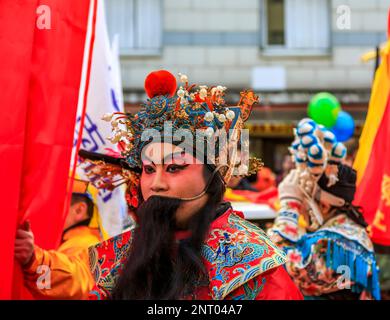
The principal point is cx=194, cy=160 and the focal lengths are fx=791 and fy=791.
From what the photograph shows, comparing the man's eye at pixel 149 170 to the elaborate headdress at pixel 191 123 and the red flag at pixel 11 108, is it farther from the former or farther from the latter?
the red flag at pixel 11 108

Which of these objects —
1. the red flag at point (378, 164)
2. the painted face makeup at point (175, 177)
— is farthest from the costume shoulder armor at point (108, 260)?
the red flag at point (378, 164)

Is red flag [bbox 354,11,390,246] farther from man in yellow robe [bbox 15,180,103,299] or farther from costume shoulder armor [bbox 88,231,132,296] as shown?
costume shoulder armor [bbox 88,231,132,296]

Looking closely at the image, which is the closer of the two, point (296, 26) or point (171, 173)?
point (171, 173)

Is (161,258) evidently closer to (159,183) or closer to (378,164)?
(159,183)

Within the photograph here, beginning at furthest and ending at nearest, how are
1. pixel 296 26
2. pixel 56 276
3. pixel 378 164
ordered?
pixel 296 26 < pixel 378 164 < pixel 56 276

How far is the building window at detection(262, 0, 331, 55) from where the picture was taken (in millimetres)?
11617

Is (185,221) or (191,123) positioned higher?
(191,123)

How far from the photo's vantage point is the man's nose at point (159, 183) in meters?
2.47

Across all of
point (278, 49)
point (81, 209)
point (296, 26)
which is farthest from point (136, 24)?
point (81, 209)

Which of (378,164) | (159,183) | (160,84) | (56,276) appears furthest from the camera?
(378,164)

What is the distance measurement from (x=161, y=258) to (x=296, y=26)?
9.82 metres

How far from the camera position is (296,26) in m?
11.8

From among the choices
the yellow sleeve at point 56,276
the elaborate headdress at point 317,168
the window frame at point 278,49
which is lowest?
the yellow sleeve at point 56,276

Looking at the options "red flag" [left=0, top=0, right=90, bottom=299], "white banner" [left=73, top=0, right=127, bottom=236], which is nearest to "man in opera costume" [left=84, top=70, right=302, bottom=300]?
"red flag" [left=0, top=0, right=90, bottom=299]
